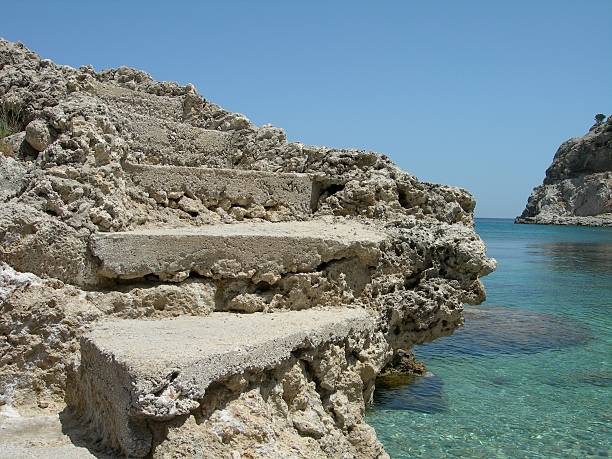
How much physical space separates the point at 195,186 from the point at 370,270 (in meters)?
2.17

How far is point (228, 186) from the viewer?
7.21m

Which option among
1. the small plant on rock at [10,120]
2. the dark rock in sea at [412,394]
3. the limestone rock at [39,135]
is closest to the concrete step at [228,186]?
the limestone rock at [39,135]

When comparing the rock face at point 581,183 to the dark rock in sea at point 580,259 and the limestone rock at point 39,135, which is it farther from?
the limestone rock at point 39,135

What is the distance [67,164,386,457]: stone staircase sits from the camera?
3.91 metres

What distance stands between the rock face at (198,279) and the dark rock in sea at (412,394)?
4.65 feet

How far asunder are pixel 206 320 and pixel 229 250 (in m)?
0.78

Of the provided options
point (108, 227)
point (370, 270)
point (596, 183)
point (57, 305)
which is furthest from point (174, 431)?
point (596, 183)

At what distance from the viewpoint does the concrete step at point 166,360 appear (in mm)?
3844

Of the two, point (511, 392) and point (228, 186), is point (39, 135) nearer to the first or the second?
point (228, 186)

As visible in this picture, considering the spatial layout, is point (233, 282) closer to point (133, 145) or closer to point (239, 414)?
point (239, 414)

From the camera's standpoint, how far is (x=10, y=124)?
22.9 ft

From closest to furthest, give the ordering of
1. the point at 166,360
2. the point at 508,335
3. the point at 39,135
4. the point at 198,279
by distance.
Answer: the point at 166,360 < the point at 198,279 < the point at 39,135 < the point at 508,335

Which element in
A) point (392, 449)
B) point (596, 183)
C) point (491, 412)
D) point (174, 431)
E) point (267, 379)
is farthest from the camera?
point (596, 183)

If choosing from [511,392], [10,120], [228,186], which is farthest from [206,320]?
[511,392]
